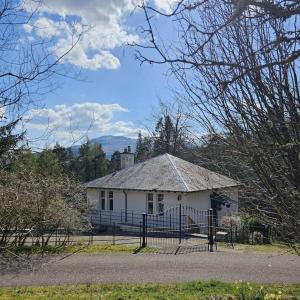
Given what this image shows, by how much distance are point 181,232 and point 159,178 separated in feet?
29.7

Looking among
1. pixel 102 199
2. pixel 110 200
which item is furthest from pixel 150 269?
pixel 102 199

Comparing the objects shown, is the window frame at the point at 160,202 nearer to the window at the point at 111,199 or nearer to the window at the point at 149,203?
the window at the point at 149,203

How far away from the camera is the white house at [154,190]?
96.2 feet

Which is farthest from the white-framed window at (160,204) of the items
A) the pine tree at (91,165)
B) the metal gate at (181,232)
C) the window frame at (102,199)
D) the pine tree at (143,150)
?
the pine tree at (143,150)

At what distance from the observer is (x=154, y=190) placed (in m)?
29.8

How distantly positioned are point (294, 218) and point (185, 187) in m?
24.8

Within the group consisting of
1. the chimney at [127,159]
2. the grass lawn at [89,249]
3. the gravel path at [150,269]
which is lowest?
the gravel path at [150,269]

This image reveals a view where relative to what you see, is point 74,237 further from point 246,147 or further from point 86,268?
point 246,147

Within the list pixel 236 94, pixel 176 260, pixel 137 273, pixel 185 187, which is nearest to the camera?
pixel 236 94

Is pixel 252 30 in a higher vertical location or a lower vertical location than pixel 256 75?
higher

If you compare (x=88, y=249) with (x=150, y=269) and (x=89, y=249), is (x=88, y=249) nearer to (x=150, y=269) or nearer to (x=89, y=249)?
(x=89, y=249)

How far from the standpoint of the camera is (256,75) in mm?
3582

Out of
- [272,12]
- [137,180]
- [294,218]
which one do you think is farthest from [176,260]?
[137,180]

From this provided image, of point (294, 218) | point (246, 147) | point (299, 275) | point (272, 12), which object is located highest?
point (272, 12)
